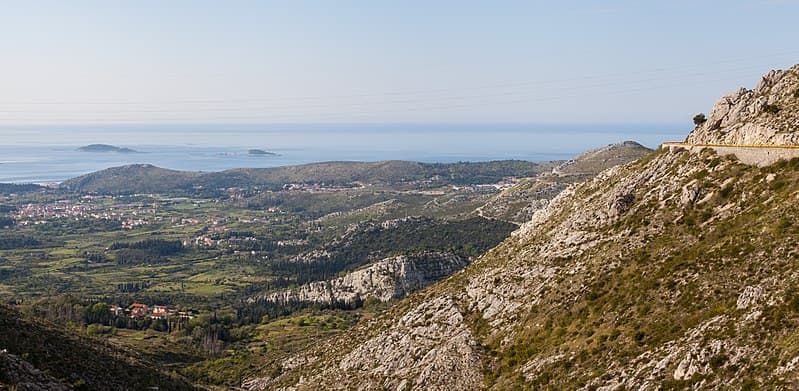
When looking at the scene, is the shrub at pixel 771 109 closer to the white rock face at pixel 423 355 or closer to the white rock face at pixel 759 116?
the white rock face at pixel 759 116

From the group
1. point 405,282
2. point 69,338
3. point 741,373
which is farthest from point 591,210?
point 405,282

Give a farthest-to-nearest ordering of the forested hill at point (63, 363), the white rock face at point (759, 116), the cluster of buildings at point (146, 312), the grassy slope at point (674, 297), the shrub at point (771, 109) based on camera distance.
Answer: the cluster of buildings at point (146, 312) < the shrub at point (771, 109) < the white rock face at point (759, 116) < the forested hill at point (63, 363) < the grassy slope at point (674, 297)

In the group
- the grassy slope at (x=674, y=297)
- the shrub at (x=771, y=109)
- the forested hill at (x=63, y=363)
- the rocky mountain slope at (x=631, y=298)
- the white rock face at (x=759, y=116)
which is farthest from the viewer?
the shrub at (x=771, y=109)

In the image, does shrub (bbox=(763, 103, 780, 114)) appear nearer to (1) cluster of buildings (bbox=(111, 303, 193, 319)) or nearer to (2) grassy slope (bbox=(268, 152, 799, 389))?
(2) grassy slope (bbox=(268, 152, 799, 389))

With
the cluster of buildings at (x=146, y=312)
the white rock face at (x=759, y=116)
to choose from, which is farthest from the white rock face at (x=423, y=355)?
the cluster of buildings at (x=146, y=312)

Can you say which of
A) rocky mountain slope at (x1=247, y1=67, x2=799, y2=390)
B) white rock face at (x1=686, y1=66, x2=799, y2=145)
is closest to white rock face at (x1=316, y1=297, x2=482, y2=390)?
rocky mountain slope at (x1=247, y1=67, x2=799, y2=390)

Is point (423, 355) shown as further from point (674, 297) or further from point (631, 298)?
point (674, 297)
